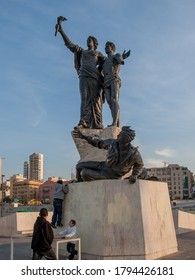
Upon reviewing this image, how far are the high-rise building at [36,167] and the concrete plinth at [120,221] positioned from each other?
601ft

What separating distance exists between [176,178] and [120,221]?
385ft

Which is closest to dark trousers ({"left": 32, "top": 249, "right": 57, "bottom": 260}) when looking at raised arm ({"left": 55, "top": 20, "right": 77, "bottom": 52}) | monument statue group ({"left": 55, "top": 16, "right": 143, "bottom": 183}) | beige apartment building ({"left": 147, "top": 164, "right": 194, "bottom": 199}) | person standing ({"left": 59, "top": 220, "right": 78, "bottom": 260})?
person standing ({"left": 59, "top": 220, "right": 78, "bottom": 260})

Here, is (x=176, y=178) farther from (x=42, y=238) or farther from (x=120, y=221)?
(x=42, y=238)

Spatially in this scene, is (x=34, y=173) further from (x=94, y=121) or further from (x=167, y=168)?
(x=94, y=121)

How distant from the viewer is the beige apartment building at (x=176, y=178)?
386ft

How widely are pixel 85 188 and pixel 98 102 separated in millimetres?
4361

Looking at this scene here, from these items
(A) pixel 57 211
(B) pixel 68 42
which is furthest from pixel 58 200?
(B) pixel 68 42

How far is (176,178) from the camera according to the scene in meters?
120

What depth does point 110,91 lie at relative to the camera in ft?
32.6

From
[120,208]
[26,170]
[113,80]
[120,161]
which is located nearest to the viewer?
[120,208]

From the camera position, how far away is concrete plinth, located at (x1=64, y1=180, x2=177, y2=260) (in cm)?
594

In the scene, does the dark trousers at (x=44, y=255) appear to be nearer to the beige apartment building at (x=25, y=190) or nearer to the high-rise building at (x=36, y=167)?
the beige apartment building at (x=25, y=190)

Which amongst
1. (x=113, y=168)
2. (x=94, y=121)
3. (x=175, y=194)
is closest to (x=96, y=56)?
(x=94, y=121)

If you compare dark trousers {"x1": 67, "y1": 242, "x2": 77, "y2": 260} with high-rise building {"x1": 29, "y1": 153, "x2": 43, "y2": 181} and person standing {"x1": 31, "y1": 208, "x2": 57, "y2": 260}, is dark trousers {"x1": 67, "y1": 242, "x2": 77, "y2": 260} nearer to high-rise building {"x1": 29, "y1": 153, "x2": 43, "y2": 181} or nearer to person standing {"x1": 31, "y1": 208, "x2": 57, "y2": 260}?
person standing {"x1": 31, "y1": 208, "x2": 57, "y2": 260}
